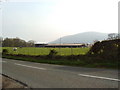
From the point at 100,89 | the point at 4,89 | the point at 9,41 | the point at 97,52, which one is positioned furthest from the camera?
the point at 9,41

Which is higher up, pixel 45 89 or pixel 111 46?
pixel 111 46

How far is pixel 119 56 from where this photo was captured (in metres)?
14.9

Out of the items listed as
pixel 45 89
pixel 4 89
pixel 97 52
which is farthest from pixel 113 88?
pixel 97 52

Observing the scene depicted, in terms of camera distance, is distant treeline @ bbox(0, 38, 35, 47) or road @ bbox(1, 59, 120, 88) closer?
road @ bbox(1, 59, 120, 88)

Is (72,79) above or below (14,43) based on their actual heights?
below

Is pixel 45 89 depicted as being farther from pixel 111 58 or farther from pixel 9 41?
pixel 9 41

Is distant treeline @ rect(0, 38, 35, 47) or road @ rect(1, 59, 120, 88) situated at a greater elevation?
distant treeline @ rect(0, 38, 35, 47)

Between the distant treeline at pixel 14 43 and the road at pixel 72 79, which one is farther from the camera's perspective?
the distant treeline at pixel 14 43

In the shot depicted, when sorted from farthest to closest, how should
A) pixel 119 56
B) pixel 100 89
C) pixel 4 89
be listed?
pixel 119 56, pixel 4 89, pixel 100 89

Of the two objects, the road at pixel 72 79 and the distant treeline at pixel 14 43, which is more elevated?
the distant treeline at pixel 14 43

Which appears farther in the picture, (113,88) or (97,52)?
(97,52)

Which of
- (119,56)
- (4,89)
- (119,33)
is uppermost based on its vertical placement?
(119,33)

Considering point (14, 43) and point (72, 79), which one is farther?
point (14, 43)

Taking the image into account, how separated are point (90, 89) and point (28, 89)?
2538mm
